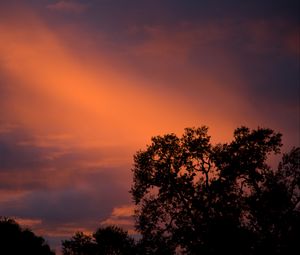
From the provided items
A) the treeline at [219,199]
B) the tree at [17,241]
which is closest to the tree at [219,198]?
the treeline at [219,199]

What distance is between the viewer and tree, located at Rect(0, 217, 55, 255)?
9604cm

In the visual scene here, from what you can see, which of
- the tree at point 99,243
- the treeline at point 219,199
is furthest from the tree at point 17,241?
the treeline at point 219,199

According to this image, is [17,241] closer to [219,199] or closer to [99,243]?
[99,243]

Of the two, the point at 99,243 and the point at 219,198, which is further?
the point at 99,243

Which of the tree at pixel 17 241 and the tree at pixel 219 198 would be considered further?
the tree at pixel 17 241

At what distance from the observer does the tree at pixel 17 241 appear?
96037mm

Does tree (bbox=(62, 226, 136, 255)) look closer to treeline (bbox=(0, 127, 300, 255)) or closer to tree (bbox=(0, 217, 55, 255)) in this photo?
tree (bbox=(0, 217, 55, 255))

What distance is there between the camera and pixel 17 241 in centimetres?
9931

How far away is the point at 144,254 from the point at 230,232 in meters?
12.4

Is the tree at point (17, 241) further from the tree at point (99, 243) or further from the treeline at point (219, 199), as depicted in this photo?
the treeline at point (219, 199)

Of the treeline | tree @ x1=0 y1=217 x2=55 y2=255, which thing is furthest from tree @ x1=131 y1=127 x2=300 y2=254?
tree @ x1=0 y1=217 x2=55 y2=255

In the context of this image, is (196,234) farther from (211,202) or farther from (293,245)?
(293,245)

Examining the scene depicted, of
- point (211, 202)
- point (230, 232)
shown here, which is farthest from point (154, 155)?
point (230, 232)

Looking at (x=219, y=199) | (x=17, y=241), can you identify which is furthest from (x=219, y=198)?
(x=17, y=241)
